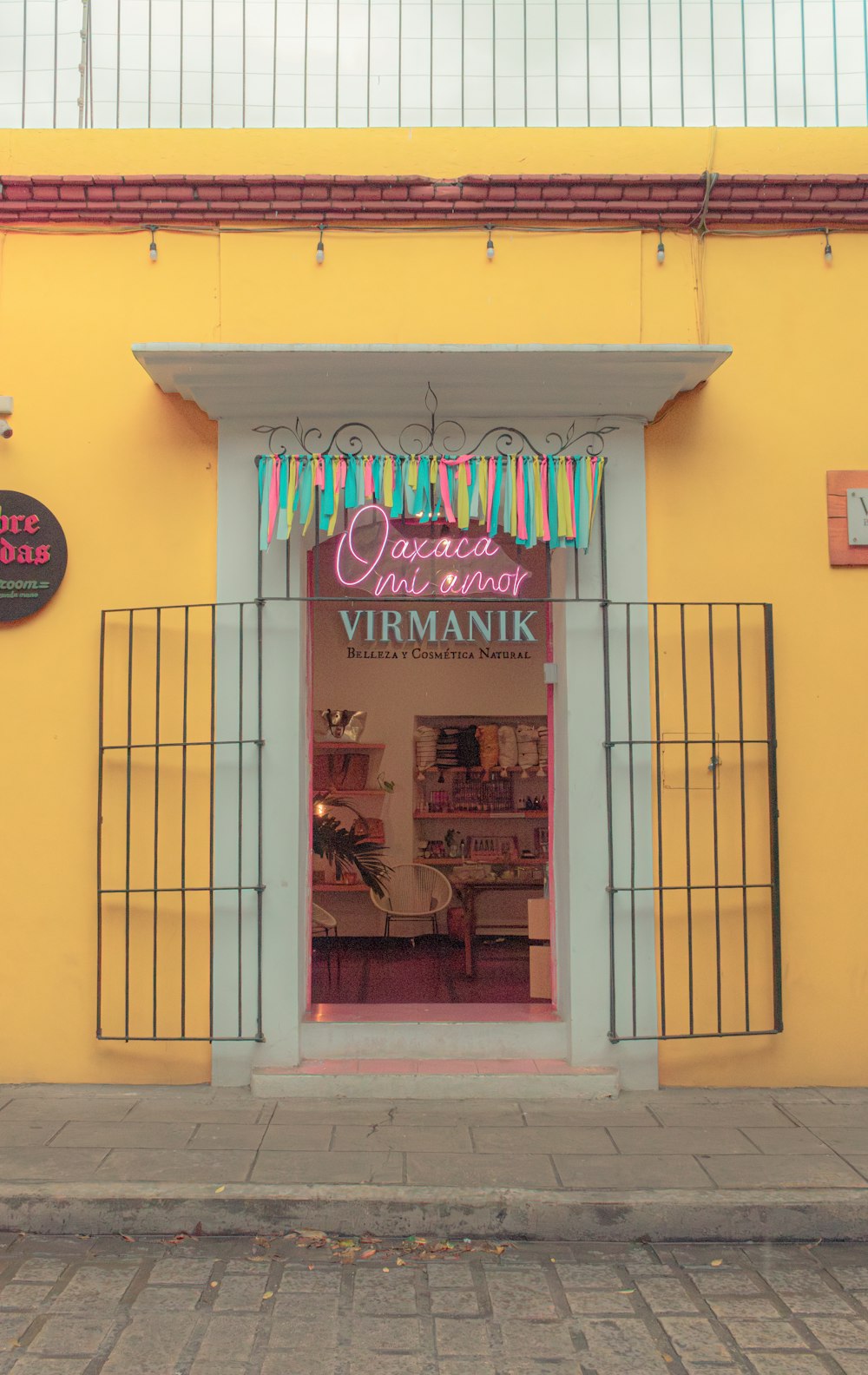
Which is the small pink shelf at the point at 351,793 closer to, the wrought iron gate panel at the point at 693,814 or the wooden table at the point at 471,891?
the wooden table at the point at 471,891

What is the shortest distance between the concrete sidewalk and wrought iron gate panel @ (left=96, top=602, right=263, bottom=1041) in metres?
0.55

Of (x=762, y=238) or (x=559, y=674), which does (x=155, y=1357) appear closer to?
(x=559, y=674)

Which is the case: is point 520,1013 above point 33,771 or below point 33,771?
below

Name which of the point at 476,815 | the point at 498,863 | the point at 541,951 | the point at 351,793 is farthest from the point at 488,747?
the point at 541,951

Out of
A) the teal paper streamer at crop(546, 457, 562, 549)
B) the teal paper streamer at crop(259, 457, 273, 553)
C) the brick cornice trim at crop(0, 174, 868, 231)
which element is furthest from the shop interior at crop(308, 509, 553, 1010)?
the brick cornice trim at crop(0, 174, 868, 231)

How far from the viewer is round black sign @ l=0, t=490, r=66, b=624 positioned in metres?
6.27

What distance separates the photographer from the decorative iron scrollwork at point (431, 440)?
6.33m

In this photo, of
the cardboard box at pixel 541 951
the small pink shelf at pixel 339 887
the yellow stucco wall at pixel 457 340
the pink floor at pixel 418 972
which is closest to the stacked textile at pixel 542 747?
the pink floor at pixel 418 972

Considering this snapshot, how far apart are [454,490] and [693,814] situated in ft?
7.44

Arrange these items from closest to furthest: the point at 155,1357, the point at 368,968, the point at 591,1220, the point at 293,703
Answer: the point at 155,1357 < the point at 591,1220 < the point at 293,703 < the point at 368,968

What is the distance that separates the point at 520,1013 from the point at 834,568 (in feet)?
10.4

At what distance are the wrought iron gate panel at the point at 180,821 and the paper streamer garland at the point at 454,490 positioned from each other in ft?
2.29

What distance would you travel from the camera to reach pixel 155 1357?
3.69m

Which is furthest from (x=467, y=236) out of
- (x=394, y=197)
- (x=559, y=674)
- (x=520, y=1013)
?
(x=520, y=1013)
